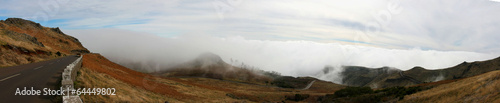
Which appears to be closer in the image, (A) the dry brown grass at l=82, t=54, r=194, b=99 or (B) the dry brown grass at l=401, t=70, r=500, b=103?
(B) the dry brown grass at l=401, t=70, r=500, b=103

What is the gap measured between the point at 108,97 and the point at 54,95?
4120mm

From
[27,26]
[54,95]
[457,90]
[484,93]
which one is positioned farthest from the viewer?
[27,26]

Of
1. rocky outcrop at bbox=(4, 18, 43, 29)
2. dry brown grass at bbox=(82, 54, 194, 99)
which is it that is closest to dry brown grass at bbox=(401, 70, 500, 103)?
dry brown grass at bbox=(82, 54, 194, 99)

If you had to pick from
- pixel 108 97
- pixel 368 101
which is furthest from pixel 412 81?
pixel 108 97

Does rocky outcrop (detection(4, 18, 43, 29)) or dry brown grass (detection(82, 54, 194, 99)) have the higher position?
rocky outcrop (detection(4, 18, 43, 29))

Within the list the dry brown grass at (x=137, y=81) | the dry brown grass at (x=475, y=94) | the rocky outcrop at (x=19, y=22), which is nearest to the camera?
the dry brown grass at (x=475, y=94)

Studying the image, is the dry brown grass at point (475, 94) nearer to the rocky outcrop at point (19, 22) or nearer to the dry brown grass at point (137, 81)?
the dry brown grass at point (137, 81)

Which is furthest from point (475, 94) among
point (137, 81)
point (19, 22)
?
point (19, 22)

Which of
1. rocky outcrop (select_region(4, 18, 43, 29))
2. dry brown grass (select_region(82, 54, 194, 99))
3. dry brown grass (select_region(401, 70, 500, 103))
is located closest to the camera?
dry brown grass (select_region(401, 70, 500, 103))

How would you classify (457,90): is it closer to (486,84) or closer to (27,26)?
(486,84)

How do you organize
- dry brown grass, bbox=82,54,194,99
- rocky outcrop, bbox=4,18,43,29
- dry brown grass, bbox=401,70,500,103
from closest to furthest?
dry brown grass, bbox=401,70,500,103, dry brown grass, bbox=82,54,194,99, rocky outcrop, bbox=4,18,43,29

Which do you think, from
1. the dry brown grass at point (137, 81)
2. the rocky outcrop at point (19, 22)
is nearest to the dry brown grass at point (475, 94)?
the dry brown grass at point (137, 81)

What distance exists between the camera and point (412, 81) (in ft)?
478

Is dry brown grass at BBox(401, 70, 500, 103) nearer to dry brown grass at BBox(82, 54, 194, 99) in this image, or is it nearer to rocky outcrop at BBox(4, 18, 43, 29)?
dry brown grass at BBox(82, 54, 194, 99)
